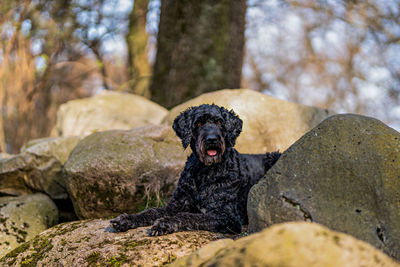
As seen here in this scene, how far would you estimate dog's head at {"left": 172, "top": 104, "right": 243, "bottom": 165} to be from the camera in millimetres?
4859

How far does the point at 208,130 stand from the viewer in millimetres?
4879

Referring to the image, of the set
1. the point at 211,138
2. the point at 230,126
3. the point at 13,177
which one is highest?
the point at 230,126

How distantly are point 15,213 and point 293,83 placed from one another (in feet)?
71.1

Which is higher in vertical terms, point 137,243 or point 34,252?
point 137,243

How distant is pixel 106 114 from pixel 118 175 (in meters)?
4.45

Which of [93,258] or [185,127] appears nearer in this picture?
[93,258]

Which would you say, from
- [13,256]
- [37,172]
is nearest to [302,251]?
[13,256]

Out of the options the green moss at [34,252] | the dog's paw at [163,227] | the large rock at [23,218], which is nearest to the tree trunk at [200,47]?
the large rock at [23,218]

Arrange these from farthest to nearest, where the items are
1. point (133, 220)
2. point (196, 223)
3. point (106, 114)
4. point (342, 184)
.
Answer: point (106, 114)
point (133, 220)
point (196, 223)
point (342, 184)

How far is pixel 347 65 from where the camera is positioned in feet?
69.4

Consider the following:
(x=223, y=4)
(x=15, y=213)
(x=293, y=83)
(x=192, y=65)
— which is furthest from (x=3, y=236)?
(x=293, y=83)

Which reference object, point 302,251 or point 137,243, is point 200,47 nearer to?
point 137,243

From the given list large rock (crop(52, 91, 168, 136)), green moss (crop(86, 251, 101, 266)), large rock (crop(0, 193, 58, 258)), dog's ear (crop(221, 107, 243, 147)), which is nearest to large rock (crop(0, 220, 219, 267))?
green moss (crop(86, 251, 101, 266))

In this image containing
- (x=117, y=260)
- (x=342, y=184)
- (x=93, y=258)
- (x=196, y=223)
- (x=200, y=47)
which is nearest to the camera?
(x=342, y=184)
